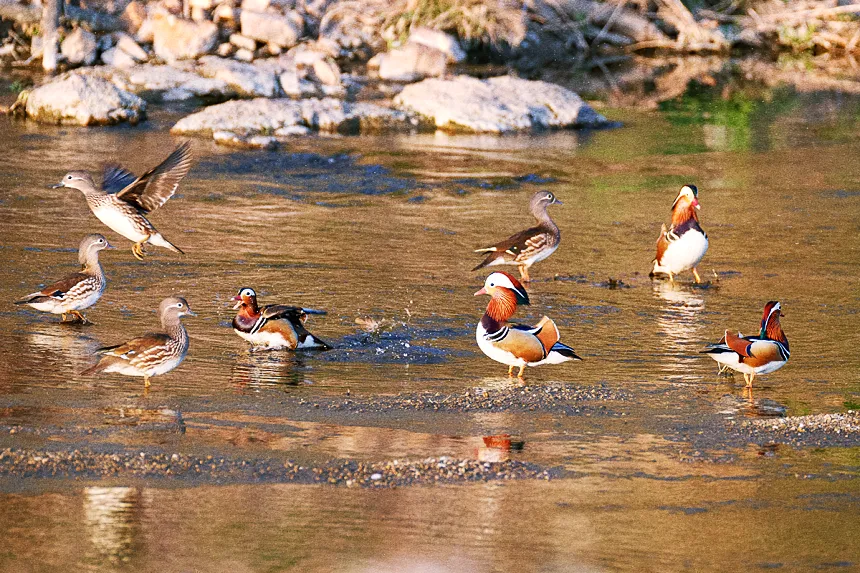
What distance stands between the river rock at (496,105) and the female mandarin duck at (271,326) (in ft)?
36.9

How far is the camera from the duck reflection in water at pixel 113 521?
6141mm

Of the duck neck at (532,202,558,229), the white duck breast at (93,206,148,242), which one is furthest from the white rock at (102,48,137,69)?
the white duck breast at (93,206,148,242)

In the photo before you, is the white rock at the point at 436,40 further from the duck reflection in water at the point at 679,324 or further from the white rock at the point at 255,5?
the duck reflection in water at the point at 679,324

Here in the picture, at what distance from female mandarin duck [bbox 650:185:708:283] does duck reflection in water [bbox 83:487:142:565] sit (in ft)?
22.7

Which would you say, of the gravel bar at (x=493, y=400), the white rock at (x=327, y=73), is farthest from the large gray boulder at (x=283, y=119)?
the gravel bar at (x=493, y=400)

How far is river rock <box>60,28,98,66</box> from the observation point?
25484mm

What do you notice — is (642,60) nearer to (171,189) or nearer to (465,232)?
(465,232)

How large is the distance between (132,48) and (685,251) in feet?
52.1

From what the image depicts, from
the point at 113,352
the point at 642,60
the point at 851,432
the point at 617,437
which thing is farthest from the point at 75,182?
the point at 642,60

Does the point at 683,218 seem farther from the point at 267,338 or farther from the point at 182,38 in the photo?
the point at 182,38

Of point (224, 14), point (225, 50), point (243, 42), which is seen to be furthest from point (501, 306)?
point (224, 14)

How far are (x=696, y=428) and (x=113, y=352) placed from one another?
374 centimetres

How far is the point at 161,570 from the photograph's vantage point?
5988 mm

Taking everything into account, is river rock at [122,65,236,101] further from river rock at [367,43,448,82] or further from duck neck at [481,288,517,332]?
duck neck at [481,288,517,332]
